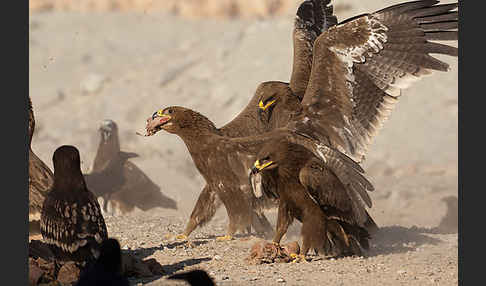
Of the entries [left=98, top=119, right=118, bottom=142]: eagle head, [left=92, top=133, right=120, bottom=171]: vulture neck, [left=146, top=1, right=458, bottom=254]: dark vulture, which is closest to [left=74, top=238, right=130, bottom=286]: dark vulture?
[left=146, top=1, right=458, bottom=254]: dark vulture

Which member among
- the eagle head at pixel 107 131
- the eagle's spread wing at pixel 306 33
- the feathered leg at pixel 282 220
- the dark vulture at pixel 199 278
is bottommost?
the dark vulture at pixel 199 278

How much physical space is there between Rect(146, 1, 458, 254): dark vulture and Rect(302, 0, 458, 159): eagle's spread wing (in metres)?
0.01

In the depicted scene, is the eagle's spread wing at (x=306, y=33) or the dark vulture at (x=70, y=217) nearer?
the dark vulture at (x=70, y=217)

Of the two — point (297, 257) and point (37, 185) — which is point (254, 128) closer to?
point (297, 257)

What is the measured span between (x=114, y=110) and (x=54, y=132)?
177cm

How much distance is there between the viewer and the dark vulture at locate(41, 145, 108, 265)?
736cm

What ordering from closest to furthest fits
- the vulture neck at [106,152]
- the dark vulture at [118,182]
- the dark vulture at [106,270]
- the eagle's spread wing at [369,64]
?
the dark vulture at [106,270] → the eagle's spread wing at [369,64] → the dark vulture at [118,182] → the vulture neck at [106,152]

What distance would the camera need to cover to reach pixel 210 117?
68.0 feet

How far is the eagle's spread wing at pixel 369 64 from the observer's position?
10109mm

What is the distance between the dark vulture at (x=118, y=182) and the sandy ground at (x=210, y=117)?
10.3 inches

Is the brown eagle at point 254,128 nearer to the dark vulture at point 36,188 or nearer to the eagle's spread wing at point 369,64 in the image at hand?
the eagle's spread wing at point 369,64

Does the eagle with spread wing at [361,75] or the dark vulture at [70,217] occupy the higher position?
the eagle with spread wing at [361,75]

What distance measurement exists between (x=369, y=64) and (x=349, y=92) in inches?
18.1

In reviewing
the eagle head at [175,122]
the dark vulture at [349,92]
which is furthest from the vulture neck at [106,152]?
the dark vulture at [349,92]
